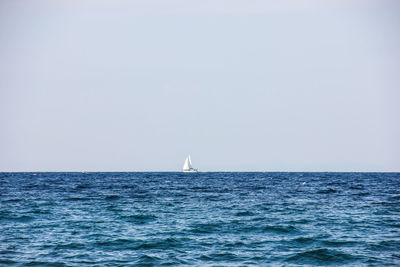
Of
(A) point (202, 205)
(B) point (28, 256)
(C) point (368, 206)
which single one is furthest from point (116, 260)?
(C) point (368, 206)

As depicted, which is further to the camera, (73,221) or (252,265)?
(73,221)

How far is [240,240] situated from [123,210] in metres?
15.1

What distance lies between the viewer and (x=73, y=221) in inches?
1153

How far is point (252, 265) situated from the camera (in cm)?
1822

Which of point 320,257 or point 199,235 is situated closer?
point 320,257

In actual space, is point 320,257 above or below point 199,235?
below

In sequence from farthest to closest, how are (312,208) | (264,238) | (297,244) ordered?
(312,208)
(264,238)
(297,244)

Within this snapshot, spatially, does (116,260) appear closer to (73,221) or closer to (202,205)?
(73,221)

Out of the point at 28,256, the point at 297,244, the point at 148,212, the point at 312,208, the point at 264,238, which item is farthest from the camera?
the point at 312,208

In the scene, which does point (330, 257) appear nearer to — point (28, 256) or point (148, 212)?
point (28, 256)

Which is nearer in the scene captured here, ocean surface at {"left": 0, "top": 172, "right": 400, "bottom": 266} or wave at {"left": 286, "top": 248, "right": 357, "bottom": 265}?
wave at {"left": 286, "top": 248, "right": 357, "bottom": 265}

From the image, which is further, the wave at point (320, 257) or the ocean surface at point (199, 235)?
the ocean surface at point (199, 235)

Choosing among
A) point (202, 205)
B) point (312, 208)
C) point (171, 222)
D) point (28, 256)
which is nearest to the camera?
point (28, 256)

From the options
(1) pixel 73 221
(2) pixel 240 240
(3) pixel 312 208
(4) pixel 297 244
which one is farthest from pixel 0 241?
(3) pixel 312 208
